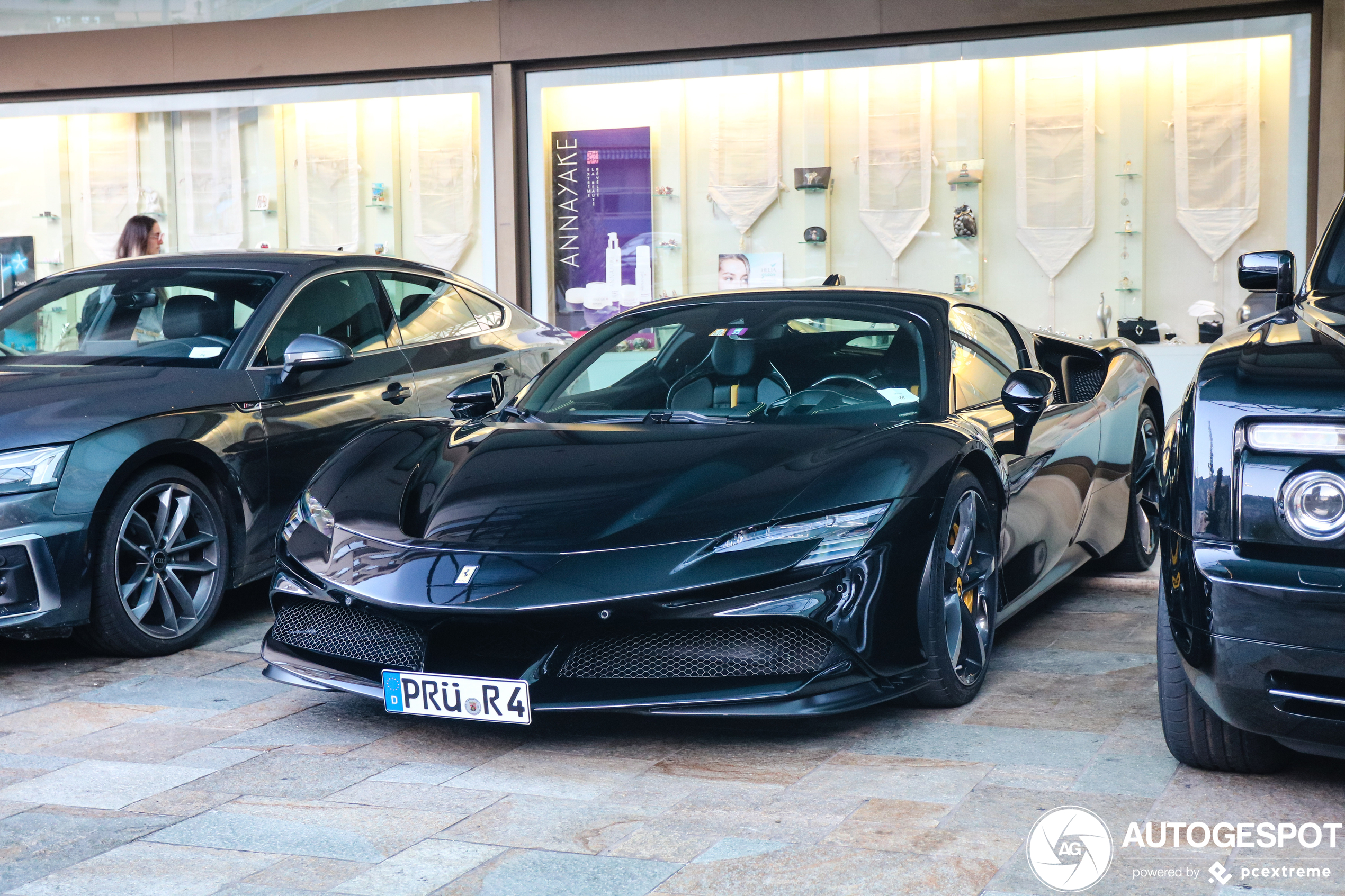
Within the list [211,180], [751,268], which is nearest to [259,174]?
[211,180]

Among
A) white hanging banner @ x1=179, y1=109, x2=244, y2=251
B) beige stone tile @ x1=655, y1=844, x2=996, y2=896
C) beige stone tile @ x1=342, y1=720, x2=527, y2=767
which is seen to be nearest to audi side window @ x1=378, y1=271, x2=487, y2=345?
beige stone tile @ x1=342, y1=720, x2=527, y2=767

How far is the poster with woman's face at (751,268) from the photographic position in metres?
11.1

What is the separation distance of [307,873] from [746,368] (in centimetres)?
226

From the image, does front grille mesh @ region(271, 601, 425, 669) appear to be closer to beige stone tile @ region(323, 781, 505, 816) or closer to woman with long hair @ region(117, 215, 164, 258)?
beige stone tile @ region(323, 781, 505, 816)

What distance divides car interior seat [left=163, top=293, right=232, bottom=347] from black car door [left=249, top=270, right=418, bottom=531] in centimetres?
20

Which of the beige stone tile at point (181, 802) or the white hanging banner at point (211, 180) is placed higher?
the white hanging banner at point (211, 180)

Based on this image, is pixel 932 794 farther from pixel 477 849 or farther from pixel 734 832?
pixel 477 849

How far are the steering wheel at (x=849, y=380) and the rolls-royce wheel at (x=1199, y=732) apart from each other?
1326mm

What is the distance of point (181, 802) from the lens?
3414 millimetres

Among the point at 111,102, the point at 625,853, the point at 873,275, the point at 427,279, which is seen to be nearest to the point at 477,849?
the point at 625,853

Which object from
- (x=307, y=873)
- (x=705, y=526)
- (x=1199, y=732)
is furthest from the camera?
(x=705, y=526)

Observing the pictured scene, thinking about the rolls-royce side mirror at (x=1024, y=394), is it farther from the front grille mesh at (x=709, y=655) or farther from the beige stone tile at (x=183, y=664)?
the beige stone tile at (x=183, y=664)

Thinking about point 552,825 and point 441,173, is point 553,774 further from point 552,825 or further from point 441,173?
point 441,173

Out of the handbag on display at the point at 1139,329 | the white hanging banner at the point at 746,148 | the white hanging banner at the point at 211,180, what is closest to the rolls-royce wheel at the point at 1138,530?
the handbag on display at the point at 1139,329
